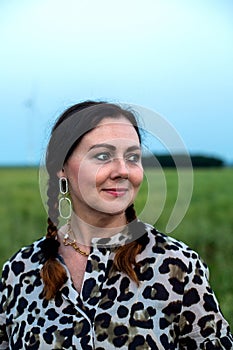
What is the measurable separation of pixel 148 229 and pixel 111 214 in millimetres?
100

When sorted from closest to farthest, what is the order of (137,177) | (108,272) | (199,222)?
(137,177) → (108,272) → (199,222)

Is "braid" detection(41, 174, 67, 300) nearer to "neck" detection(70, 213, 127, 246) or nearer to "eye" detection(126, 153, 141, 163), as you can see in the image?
"neck" detection(70, 213, 127, 246)

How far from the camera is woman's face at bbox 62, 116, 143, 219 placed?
5.10 ft

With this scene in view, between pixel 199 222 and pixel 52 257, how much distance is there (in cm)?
546

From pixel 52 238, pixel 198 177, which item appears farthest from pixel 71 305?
pixel 198 177

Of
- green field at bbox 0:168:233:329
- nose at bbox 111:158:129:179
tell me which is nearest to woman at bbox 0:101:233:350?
nose at bbox 111:158:129:179

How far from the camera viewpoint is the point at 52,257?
1.72 m

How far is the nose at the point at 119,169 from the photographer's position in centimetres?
154

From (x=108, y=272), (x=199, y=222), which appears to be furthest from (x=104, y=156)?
(x=199, y=222)

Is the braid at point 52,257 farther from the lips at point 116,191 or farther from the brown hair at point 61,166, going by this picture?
the lips at point 116,191

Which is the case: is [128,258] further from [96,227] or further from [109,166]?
[109,166]

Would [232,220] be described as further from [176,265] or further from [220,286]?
[176,265]

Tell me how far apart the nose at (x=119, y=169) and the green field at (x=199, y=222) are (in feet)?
1.19

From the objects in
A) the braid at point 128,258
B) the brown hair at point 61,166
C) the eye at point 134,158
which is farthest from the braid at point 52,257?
the eye at point 134,158
